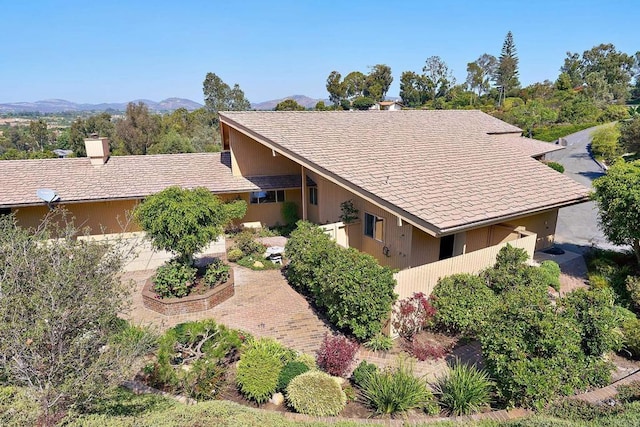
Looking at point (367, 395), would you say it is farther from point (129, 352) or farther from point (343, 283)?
point (129, 352)

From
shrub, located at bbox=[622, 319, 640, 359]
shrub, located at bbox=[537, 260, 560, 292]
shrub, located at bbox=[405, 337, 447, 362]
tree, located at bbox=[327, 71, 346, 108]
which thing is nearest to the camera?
shrub, located at bbox=[622, 319, 640, 359]

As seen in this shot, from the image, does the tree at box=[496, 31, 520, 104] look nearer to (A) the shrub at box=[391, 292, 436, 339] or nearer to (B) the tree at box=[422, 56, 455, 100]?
(B) the tree at box=[422, 56, 455, 100]

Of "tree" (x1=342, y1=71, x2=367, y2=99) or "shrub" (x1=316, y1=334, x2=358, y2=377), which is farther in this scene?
"tree" (x1=342, y1=71, x2=367, y2=99)

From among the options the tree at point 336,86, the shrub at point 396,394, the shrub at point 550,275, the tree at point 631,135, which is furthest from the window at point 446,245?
the tree at point 336,86

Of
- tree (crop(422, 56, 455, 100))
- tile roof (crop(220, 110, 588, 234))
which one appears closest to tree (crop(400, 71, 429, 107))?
tree (crop(422, 56, 455, 100))

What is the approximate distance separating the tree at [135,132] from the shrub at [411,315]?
45.1 meters

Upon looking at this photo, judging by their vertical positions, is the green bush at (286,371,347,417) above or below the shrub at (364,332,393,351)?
above

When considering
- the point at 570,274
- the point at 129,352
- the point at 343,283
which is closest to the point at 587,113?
the point at 570,274

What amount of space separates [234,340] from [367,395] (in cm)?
355

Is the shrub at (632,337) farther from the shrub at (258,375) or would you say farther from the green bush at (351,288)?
the shrub at (258,375)

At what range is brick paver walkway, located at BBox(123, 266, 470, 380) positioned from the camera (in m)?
9.58

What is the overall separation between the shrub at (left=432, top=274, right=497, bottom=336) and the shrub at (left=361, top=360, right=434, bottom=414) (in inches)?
109

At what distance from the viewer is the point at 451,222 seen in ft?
A: 34.7

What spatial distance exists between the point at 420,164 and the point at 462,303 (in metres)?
6.31
